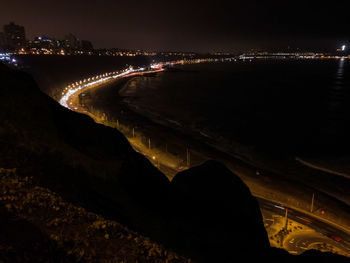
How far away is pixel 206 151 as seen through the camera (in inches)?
1328

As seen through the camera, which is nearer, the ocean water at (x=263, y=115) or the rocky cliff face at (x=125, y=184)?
the rocky cliff face at (x=125, y=184)

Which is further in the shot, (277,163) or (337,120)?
(337,120)

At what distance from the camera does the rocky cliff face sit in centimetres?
1020

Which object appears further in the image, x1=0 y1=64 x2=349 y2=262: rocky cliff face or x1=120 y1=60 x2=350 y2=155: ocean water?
x1=120 y1=60 x2=350 y2=155: ocean water

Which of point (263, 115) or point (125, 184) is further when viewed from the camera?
point (263, 115)

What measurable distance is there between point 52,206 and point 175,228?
18.4 ft

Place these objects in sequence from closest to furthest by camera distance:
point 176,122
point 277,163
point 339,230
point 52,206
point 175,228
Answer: point 52,206 < point 175,228 < point 339,230 < point 277,163 < point 176,122

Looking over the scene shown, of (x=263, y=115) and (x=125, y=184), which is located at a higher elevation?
(x=125, y=184)

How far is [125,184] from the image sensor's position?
44.4 feet

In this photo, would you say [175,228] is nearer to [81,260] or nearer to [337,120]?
[81,260]

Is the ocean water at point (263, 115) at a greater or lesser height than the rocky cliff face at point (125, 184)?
lesser

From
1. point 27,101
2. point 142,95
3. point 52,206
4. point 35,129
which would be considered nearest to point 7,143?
point 35,129

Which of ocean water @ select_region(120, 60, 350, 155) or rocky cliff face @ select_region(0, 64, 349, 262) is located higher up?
rocky cliff face @ select_region(0, 64, 349, 262)

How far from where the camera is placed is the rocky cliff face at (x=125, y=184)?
33.5 ft
